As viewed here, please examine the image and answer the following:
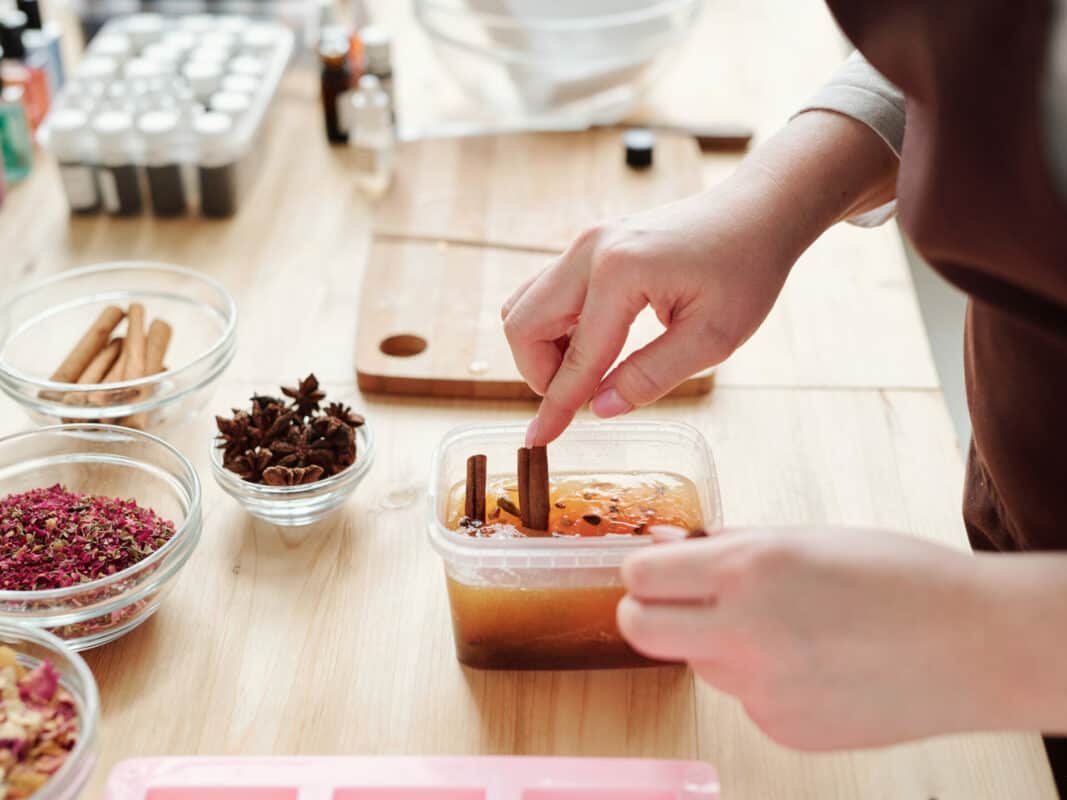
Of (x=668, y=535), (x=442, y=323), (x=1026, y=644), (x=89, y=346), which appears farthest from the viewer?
(x=442, y=323)

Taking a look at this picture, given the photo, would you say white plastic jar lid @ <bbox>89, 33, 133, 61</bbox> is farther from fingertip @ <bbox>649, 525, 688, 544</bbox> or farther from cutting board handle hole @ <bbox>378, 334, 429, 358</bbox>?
fingertip @ <bbox>649, 525, 688, 544</bbox>

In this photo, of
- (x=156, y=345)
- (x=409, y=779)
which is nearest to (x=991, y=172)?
(x=409, y=779)

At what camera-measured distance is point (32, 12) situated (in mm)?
2010

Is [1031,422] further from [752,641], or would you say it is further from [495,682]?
[495,682]

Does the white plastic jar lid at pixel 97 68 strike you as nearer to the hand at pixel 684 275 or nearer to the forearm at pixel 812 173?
the hand at pixel 684 275

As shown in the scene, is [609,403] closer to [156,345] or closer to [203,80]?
[156,345]

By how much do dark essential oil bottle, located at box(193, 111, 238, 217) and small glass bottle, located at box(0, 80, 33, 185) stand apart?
322 millimetres

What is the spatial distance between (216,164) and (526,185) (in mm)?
471

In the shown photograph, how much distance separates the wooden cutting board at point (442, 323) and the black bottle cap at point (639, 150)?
0.31 metres

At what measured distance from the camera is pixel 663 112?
6.75ft

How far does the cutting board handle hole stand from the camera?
1.47m

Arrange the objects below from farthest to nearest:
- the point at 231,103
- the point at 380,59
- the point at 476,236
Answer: the point at 380,59 → the point at 231,103 → the point at 476,236

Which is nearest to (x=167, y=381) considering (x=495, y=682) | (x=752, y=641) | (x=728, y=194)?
(x=495, y=682)

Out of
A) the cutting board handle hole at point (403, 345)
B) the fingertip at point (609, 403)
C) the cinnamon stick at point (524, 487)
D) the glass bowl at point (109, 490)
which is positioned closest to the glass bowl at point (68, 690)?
the glass bowl at point (109, 490)
